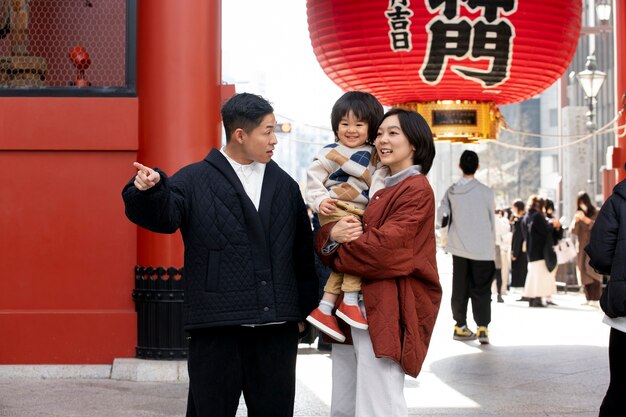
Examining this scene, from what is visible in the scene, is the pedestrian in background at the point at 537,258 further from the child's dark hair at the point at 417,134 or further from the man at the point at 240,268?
the man at the point at 240,268

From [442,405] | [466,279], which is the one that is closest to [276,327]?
[442,405]

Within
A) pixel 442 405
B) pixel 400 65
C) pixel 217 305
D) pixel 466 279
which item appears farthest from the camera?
pixel 466 279

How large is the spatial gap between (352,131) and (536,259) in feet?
35.2

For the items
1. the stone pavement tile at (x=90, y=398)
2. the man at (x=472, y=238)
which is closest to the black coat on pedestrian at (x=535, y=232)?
the man at (x=472, y=238)

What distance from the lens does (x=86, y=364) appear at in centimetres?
773

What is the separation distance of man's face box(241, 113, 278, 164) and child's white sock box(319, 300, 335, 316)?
2.20ft

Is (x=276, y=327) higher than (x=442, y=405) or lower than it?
higher

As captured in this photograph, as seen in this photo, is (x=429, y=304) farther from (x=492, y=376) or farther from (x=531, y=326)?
(x=531, y=326)

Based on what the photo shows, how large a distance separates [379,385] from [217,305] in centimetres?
78

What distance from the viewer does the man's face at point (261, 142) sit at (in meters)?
4.27

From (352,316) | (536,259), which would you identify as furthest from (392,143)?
(536,259)

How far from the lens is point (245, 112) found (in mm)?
4270

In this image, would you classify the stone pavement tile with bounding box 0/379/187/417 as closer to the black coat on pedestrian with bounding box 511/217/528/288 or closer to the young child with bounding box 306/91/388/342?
the young child with bounding box 306/91/388/342

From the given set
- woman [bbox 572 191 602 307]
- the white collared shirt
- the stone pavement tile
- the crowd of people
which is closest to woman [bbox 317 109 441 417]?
the white collared shirt
